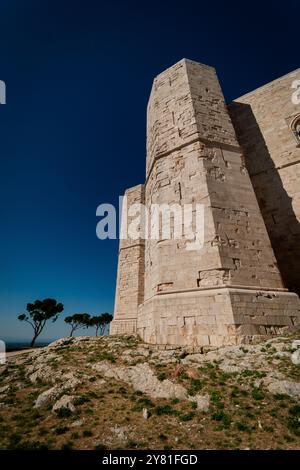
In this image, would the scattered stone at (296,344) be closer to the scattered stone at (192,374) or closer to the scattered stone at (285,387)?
the scattered stone at (285,387)

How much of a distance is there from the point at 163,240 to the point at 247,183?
393cm

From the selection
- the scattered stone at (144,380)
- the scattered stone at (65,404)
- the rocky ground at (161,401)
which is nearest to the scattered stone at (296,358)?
the rocky ground at (161,401)

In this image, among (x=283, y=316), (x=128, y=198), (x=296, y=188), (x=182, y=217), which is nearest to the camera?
(x=283, y=316)

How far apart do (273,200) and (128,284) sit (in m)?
10.7

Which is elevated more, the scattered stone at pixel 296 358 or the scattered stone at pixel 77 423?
the scattered stone at pixel 296 358

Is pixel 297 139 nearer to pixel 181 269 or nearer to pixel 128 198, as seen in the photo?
pixel 181 269

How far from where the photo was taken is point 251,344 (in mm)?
5617

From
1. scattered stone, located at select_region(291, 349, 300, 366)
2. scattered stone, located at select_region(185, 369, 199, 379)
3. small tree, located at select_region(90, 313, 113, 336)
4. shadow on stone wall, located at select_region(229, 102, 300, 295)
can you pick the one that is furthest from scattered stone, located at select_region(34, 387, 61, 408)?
small tree, located at select_region(90, 313, 113, 336)

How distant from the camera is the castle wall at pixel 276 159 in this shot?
1012 cm

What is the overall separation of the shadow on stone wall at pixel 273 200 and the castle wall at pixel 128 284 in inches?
353

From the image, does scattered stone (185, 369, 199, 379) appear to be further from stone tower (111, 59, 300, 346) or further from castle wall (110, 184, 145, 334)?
castle wall (110, 184, 145, 334)

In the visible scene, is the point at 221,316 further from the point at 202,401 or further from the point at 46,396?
the point at 46,396
